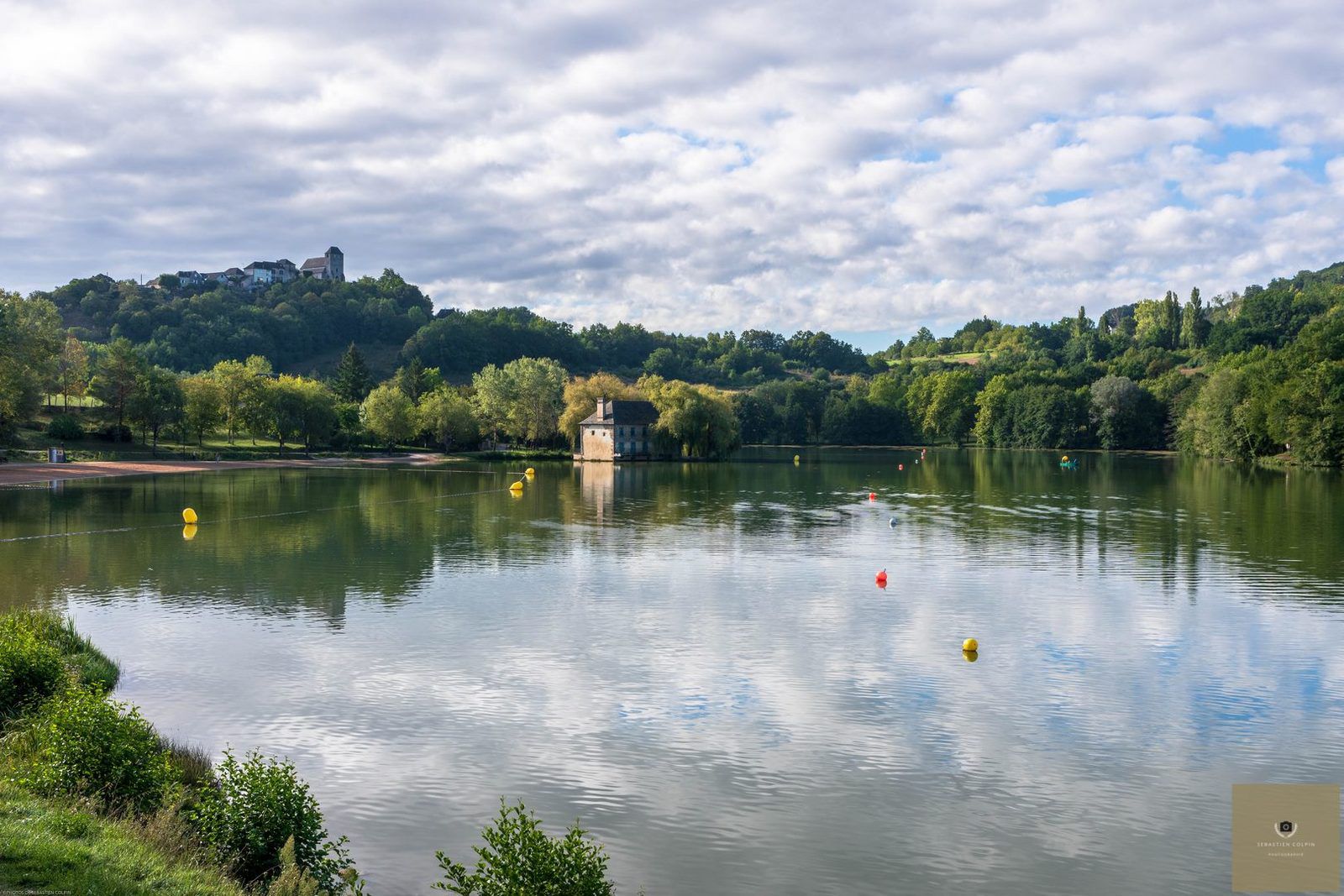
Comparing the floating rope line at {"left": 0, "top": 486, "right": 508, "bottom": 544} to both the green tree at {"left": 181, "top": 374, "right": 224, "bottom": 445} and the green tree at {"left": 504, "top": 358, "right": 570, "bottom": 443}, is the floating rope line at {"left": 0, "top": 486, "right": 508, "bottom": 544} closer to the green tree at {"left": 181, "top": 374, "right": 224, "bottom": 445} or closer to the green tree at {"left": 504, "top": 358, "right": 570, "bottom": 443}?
the green tree at {"left": 181, "top": 374, "right": 224, "bottom": 445}

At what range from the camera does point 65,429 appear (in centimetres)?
9912

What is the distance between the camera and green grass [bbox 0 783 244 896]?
994 cm

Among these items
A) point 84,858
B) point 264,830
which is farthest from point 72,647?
point 84,858

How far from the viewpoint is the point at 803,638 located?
84.5 feet

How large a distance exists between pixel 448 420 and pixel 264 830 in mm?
115667

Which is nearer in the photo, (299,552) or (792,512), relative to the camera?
(299,552)

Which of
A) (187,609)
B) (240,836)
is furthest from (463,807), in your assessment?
(187,609)

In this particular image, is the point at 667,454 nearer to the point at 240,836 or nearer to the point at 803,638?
the point at 803,638

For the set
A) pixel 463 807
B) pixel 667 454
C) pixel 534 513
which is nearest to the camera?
pixel 463 807

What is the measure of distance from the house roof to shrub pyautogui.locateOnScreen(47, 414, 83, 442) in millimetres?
53173

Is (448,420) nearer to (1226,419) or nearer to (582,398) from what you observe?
(582,398)

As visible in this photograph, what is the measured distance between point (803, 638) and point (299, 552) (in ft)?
74.9

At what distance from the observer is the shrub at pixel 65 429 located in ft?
323

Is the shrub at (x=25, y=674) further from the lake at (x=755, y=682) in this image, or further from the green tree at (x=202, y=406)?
the green tree at (x=202, y=406)
